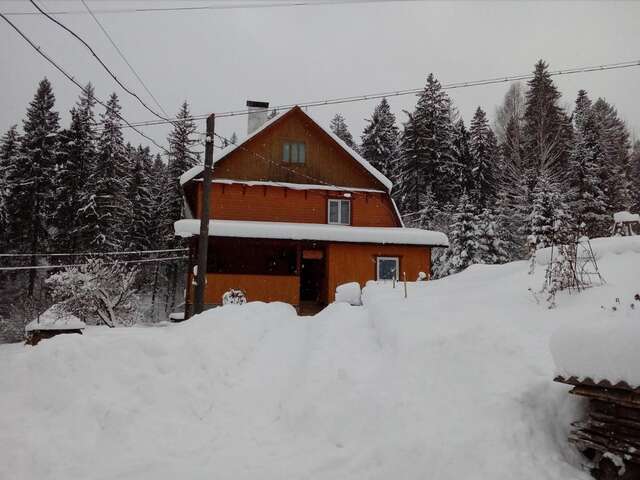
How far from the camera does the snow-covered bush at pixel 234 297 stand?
14.7m

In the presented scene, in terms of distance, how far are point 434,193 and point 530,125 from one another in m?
8.49

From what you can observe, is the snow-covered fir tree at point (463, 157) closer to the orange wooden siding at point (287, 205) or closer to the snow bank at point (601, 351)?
the orange wooden siding at point (287, 205)

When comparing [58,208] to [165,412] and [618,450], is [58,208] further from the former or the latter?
→ [618,450]

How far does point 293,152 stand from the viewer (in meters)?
20.5

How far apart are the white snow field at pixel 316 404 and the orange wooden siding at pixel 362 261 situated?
1021 centimetres

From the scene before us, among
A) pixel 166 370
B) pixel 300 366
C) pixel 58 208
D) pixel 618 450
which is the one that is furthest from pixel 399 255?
pixel 58 208

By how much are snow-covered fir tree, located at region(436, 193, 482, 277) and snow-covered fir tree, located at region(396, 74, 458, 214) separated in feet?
22.1

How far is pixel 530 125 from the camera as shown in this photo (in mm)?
31062

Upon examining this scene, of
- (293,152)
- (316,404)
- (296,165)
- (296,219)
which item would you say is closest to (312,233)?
(296,219)

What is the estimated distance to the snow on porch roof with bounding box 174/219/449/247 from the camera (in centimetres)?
1599

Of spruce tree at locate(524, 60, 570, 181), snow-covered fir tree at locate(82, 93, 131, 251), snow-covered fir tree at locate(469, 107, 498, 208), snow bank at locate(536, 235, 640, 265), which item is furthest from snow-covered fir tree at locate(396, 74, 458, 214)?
snow bank at locate(536, 235, 640, 265)

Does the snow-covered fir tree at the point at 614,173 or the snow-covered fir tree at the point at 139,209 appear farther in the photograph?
the snow-covered fir tree at the point at 139,209

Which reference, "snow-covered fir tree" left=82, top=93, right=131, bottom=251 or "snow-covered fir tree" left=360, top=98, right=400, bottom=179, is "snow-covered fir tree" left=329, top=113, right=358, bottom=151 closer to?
"snow-covered fir tree" left=360, top=98, right=400, bottom=179

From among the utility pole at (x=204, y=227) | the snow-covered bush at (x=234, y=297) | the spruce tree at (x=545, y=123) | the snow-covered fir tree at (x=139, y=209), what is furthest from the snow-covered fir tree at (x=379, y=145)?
the utility pole at (x=204, y=227)
